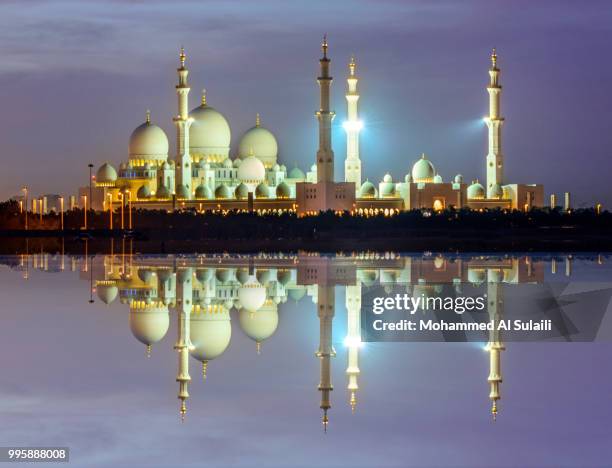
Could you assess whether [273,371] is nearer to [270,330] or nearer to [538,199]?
[270,330]

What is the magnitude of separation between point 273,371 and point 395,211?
4166 cm

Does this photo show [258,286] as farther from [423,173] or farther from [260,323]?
[423,173]

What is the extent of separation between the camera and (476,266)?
2309 centimetres

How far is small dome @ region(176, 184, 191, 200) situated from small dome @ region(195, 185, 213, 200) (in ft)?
1.27

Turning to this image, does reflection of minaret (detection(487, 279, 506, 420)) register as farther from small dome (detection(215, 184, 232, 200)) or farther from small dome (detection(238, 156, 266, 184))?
small dome (detection(238, 156, 266, 184))

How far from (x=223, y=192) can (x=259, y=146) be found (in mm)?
3782

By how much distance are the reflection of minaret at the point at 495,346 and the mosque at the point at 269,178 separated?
33.5 metres

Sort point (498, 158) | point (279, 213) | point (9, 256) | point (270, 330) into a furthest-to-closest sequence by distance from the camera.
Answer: point (498, 158) < point (279, 213) < point (9, 256) < point (270, 330)

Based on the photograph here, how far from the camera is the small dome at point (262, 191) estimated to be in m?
54.4

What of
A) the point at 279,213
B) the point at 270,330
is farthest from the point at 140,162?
the point at 270,330

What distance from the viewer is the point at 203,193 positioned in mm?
54594

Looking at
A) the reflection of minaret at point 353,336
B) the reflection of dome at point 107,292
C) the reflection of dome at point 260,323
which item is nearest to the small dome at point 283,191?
the reflection of dome at point 107,292

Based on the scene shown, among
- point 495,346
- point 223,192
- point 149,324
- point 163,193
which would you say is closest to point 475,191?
point 223,192

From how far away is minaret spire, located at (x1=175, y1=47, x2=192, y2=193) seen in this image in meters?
53.6
